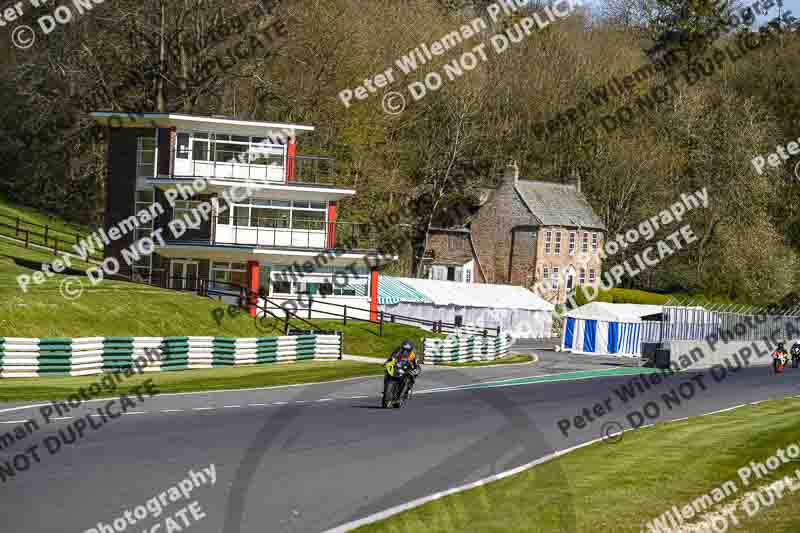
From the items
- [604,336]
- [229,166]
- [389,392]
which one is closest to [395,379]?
[389,392]

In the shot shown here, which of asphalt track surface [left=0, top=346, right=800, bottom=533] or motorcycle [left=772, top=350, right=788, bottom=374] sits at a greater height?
motorcycle [left=772, top=350, right=788, bottom=374]

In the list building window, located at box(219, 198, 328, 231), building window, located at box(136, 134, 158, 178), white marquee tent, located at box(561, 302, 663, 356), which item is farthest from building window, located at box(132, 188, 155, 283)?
white marquee tent, located at box(561, 302, 663, 356)

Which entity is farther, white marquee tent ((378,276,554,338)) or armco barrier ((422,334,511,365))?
white marquee tent ((378,276,554,338))

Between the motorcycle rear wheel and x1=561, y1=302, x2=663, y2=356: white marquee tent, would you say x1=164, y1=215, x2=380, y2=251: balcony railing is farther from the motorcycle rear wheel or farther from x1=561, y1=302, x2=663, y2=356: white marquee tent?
the motorcycle rear wheel

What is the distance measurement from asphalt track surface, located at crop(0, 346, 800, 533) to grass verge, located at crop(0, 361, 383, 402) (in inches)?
58.4

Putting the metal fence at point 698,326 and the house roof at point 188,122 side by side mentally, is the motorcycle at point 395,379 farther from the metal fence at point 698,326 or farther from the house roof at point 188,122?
the metal fence at point 698,326

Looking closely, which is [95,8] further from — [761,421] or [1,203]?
[761,421]

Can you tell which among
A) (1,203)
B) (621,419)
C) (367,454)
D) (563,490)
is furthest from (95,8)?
(563,490)

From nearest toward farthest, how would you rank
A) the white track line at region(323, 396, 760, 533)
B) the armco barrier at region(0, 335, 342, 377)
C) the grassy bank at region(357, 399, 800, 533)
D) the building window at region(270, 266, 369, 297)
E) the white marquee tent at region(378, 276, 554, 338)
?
the white track line at region(323, 396, 760, 533) < the grassy bank at region(357, 399, 800, 533) < the armco barrier at region(0, 335, 342, 377) < the building window at region(270, 266, 369, 297) < the white marquee tent at region(378, 276, 554, 338)

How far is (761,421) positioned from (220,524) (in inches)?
→ 618

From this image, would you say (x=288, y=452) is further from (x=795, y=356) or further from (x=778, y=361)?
(x=795, y=356)

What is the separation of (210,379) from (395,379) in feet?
27.4

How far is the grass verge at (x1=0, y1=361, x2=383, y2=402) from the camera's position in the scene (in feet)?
90.1

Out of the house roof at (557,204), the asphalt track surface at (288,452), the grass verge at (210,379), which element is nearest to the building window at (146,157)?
the grass verge at (210,379)
